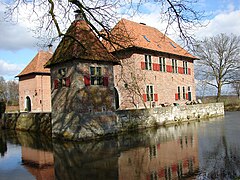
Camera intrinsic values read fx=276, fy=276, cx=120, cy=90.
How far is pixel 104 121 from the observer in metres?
13.2

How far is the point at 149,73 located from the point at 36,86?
439 inches

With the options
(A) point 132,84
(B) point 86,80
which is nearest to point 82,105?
(B) point 86,80

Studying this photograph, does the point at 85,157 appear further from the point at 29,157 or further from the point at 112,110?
the point at 112,110

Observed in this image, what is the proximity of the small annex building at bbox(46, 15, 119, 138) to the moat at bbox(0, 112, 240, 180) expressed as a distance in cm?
150

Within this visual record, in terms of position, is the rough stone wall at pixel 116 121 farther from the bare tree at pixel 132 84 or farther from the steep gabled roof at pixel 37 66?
the steep gabled roof at pixel 37 66

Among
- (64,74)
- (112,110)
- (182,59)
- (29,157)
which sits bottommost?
Result: (29,157)

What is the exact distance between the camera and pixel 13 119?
21.0 meters

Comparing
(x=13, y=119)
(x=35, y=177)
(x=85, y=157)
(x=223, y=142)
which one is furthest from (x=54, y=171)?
(x=13, y=119)

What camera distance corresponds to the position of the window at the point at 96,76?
13160mm

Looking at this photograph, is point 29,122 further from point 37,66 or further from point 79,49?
point 37,66

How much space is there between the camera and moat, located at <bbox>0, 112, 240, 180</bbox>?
21.6 feet

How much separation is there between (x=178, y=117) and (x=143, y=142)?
8.18 m

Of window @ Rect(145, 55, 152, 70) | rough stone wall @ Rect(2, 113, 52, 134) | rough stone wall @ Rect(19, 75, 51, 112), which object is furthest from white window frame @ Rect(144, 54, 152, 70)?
rough stone wall @ Rect(19, 75, 51, 112)

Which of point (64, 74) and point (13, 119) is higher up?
point (64, 74)
